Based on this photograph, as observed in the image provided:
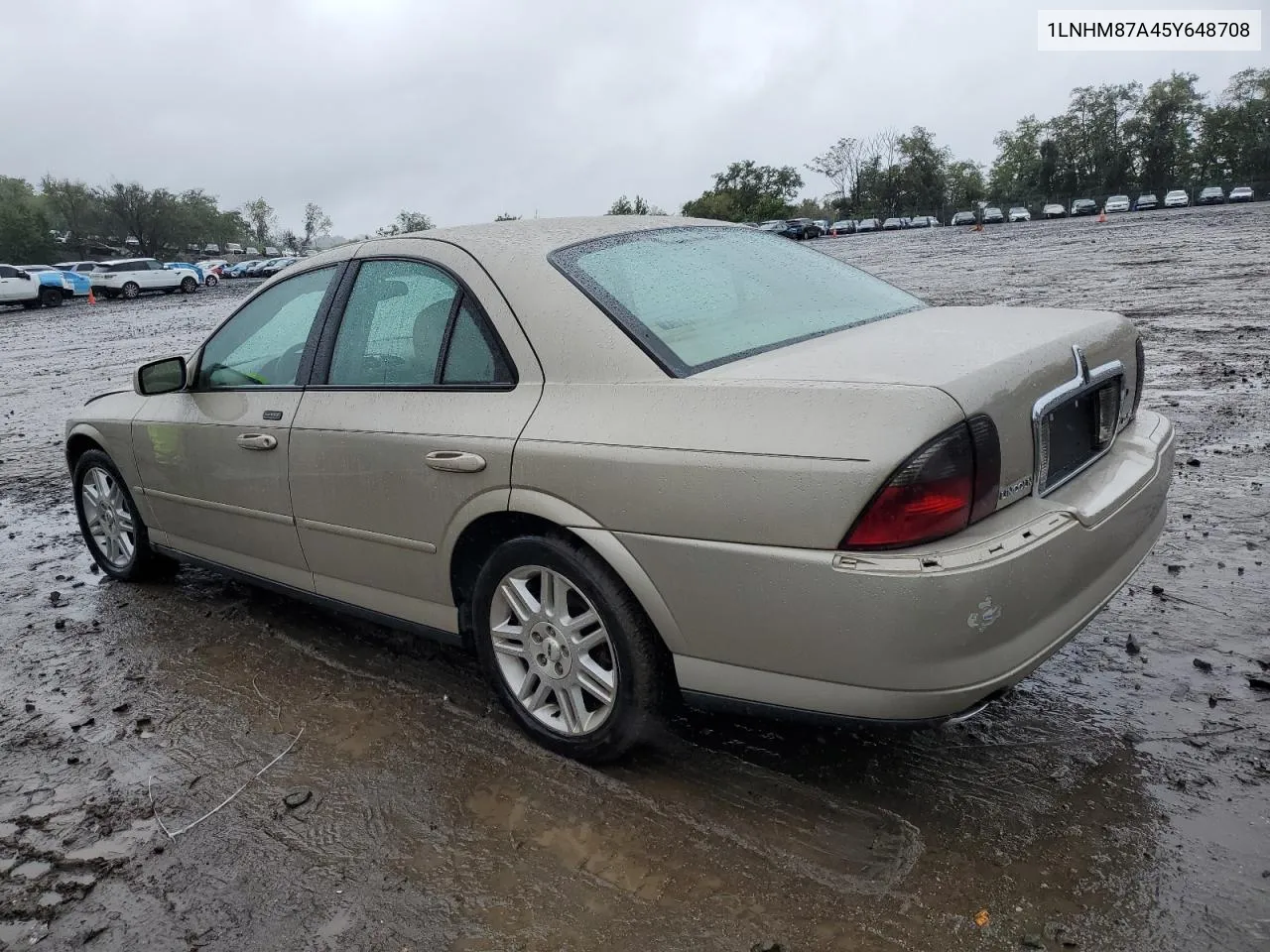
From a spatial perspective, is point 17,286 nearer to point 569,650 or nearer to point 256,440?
point 256,440

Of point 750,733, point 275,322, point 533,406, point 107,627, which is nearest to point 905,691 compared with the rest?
point 750,733

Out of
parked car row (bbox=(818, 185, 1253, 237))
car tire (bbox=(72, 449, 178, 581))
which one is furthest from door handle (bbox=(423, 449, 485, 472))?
parked car row (bbox=(818, 185, 1253, 237))

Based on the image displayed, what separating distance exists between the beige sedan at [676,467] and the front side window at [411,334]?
0.5 inches

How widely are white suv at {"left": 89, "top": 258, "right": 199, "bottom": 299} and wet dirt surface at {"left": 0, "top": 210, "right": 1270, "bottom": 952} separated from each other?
42.5 m

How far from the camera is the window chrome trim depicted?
246 cm

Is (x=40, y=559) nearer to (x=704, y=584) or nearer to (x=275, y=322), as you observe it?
(x=275, y=322)

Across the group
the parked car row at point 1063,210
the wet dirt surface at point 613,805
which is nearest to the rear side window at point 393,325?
the wet dirt surface at point 613,805

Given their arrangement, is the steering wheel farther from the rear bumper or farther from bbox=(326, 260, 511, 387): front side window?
the rear bumper

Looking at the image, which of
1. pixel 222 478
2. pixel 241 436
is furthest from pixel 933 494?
pixel 222 478

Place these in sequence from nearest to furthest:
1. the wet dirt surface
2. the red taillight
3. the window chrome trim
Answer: the red taillight, the wet dirt surface, the window chrome trim

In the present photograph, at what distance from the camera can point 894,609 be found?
2172 mm

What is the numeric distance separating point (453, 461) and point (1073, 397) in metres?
1.75

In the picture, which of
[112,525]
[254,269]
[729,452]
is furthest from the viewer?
[254,269]

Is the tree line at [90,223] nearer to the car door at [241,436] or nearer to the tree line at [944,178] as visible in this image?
the tree line at [944,178]
